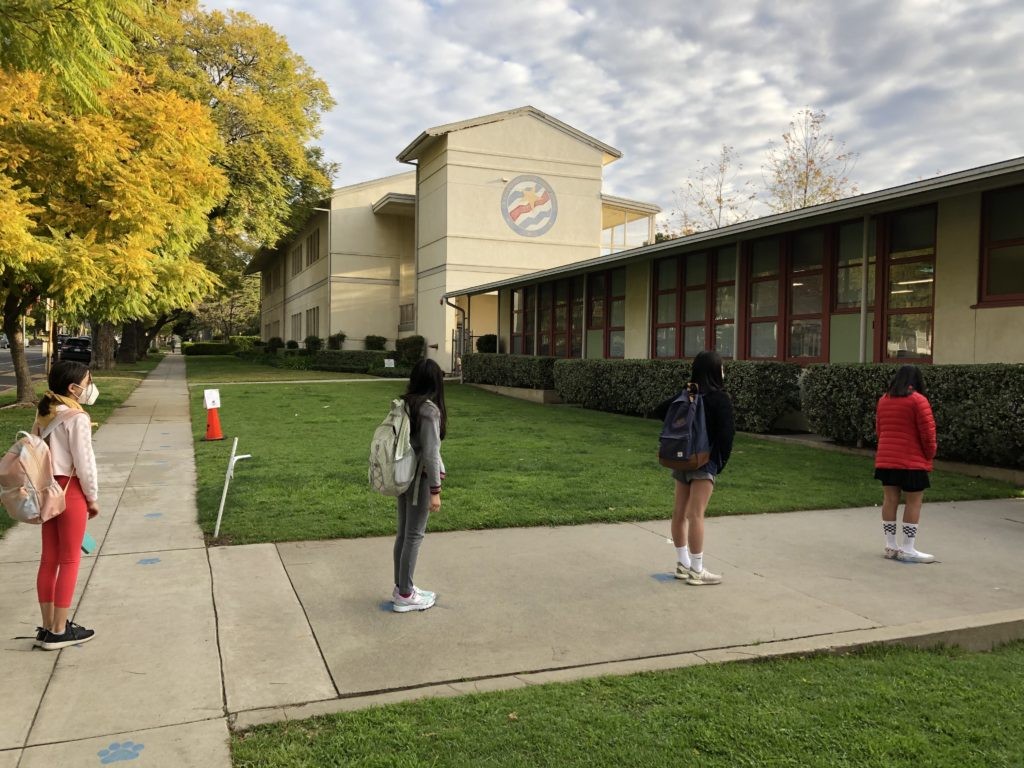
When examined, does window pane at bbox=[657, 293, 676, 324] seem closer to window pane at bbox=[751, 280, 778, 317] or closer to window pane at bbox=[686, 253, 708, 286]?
window pane at bbox=[686, 253, 708, 286]

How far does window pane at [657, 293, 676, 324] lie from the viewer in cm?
1741

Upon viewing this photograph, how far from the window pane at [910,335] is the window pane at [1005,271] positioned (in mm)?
1064

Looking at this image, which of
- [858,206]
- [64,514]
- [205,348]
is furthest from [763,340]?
[205,348]

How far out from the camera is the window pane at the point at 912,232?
11562mm

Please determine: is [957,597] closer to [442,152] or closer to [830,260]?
[830,260]

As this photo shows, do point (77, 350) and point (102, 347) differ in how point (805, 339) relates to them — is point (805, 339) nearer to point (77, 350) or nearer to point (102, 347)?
point (102, 347)

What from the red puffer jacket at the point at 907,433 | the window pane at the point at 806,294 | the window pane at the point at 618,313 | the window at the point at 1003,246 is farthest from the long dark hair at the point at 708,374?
the window pane at the point at 618,313

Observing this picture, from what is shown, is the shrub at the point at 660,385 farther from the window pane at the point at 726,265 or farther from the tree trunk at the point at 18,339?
the tree trunk at the point at 18,339

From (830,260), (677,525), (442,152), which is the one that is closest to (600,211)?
(442,152)

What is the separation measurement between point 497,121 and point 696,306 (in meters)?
16.7

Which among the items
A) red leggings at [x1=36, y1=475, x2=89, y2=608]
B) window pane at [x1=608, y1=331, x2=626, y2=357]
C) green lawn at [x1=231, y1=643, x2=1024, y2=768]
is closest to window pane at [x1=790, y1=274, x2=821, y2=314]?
window pane at [x1=608, y1=331, x2=626, y2=357]

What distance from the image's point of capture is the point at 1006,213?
10.4 metres

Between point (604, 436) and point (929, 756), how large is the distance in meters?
10.1

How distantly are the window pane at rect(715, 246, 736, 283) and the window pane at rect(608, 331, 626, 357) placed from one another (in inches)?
147
